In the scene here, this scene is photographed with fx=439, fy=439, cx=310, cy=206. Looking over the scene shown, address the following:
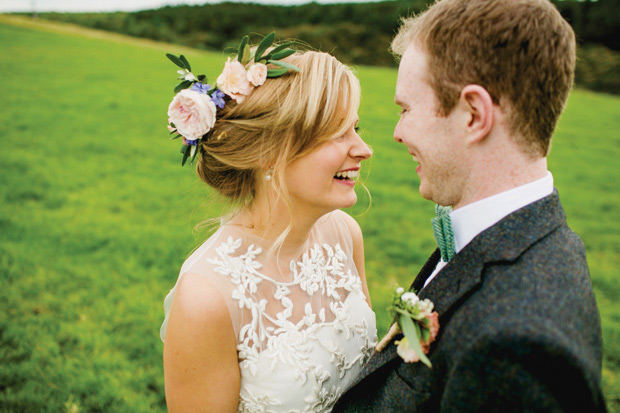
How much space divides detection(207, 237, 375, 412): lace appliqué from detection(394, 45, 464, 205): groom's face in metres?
1.04

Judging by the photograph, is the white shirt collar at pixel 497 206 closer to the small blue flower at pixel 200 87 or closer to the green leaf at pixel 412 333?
the green leaf at pixel 412 333

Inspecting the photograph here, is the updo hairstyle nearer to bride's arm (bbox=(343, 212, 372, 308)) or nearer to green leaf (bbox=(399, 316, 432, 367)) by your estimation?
bride's arm (bbox=(343, 212, 372, 308))

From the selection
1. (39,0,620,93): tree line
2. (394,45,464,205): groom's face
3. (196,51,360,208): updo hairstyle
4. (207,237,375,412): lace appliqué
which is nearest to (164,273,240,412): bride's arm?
(207,237,375,412): lace appliqué

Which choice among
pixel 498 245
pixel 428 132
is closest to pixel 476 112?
pixel 428 132

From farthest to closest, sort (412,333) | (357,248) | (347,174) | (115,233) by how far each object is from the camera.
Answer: (115,233), (357,248), (347,174), (412,333)

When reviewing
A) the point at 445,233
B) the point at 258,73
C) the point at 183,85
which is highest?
the point at 258,73

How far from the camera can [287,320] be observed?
2506mm

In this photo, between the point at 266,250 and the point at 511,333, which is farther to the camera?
the point at 266,250

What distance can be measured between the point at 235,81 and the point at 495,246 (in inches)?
61.3

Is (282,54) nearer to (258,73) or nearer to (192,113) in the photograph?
(258,73)

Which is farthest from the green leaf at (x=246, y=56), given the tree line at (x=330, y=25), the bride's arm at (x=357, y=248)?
the tree line at (x=330, y=25)

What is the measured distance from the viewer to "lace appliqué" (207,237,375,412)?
2.34 meters

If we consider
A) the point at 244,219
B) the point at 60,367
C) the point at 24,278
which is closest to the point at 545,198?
the point at 244,219

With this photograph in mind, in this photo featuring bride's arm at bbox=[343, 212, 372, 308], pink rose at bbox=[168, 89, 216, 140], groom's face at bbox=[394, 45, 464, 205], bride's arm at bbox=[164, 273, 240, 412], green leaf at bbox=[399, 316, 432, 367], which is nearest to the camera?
green leaf at bbox=[399, 316, 432, 367]
